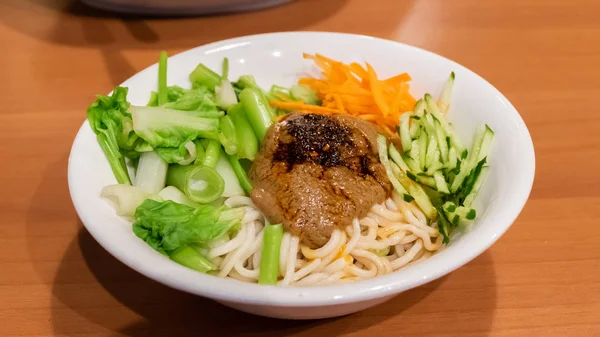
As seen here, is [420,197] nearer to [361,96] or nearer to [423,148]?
[423,148]

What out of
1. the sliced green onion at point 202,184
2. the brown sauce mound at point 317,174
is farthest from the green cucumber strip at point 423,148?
the sliced green onion at point 202,184

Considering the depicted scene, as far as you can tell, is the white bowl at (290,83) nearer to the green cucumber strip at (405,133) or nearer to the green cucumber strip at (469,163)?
the green cucumber strip at (469,163)

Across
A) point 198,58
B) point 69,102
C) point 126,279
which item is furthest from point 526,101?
point 69,102

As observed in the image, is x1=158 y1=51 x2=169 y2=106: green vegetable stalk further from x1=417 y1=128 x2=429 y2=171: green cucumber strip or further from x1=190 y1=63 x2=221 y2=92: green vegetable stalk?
x1=417 y1=128 x2=429 y2=171: green cucumber strip

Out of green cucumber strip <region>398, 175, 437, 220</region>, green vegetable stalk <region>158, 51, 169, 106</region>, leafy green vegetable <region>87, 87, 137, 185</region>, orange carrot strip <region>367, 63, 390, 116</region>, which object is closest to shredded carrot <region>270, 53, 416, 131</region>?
orange carrot strip <region>367, 63, 390, 116</region>

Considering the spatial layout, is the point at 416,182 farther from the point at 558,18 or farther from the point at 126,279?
the point at 558,18

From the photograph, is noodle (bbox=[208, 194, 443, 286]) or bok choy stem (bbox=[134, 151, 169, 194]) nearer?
noodle (bbox=[208, 194, 443, 286])
